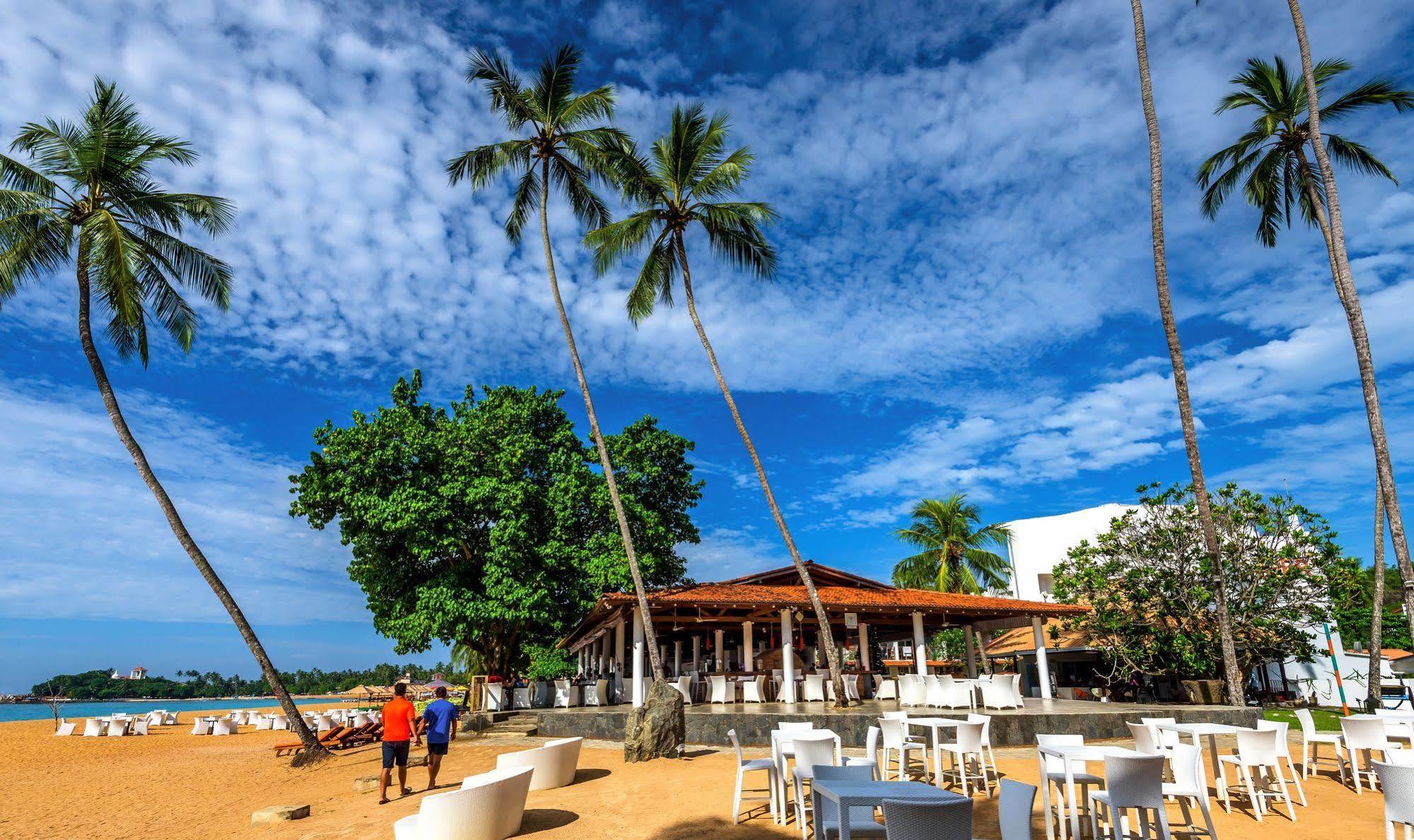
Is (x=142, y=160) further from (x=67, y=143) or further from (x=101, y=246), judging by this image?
(x=101, y=246)

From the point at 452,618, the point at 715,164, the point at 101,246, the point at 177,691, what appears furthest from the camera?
the point at 177,691

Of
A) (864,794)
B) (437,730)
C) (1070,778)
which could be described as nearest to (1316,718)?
(1070,778)

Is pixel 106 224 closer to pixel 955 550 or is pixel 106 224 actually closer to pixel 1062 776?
pixel 1062 776

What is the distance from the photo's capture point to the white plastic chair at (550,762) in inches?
363

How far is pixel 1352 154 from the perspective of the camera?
15930mm

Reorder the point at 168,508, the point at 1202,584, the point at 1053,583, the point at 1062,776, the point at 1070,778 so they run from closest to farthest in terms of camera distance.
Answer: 1. the point at 1070,778
2. the point at 1062,776
3. the point at 168,508
4. the point at 1202,584
5. the point at 1053,583

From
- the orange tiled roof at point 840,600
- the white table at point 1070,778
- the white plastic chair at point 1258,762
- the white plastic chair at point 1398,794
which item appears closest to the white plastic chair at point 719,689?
the orange tiled roof at point 840,600

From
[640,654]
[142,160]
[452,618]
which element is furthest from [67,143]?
[640,654]

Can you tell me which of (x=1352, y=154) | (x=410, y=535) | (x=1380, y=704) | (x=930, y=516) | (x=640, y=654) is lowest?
(x=1380, y=704)

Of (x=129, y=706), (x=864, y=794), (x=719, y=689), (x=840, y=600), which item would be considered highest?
(x=840, y=600)

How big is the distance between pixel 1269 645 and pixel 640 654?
17.0m

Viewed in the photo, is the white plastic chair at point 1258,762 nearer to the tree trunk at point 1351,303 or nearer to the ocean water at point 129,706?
the tree trunk at point 1351,303

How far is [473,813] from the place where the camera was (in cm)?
711

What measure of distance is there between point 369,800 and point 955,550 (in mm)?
27602
